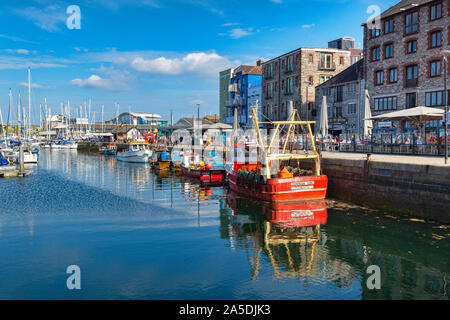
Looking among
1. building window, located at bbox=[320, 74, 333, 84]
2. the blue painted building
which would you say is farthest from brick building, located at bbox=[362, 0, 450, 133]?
the blue painted building

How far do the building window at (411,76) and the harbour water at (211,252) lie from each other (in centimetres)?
1973

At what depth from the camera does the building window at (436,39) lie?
1343 inches

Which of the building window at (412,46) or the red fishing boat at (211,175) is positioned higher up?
the building window at (412,46)

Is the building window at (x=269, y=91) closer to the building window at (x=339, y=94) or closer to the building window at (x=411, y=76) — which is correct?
the building window at (x=339, y=94)

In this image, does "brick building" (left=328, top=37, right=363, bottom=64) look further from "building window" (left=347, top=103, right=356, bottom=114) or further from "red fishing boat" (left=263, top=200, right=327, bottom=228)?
"red fishing boat" (left=263, top=200, right=327, bottom=228)

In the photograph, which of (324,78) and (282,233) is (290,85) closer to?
(324,78)

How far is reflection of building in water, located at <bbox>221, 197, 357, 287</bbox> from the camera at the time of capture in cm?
1324

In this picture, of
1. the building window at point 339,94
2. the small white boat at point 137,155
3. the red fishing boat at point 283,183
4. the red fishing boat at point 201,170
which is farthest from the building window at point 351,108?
the small white boat at point 137,155

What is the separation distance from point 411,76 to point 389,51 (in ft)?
12.5

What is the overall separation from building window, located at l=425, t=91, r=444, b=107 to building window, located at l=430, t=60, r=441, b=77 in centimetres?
158

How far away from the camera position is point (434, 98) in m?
34.6

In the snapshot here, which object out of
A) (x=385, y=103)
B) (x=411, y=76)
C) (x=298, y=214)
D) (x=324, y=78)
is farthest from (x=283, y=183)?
(x=324, y=78)

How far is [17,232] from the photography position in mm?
18203
